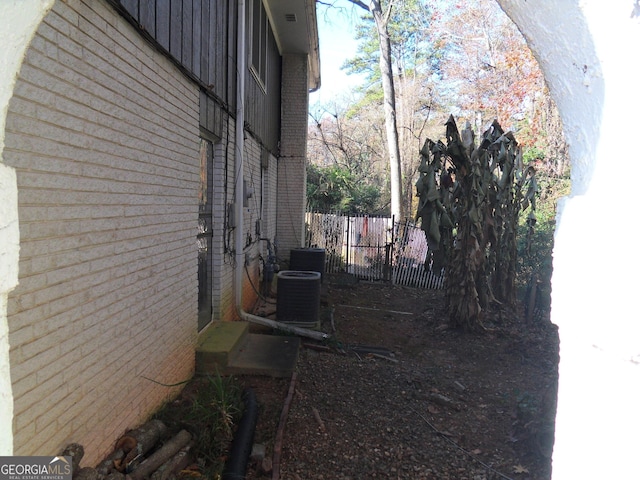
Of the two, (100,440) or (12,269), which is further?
(100,440)

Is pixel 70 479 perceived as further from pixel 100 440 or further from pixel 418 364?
pixel 418 364

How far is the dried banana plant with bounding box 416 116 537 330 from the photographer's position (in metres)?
7.86

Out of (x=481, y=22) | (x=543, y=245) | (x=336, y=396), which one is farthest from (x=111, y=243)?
(x=481, y=22)

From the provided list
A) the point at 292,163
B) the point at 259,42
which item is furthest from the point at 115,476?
the point at 292,163

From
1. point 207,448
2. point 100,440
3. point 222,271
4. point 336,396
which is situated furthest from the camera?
point 222,271

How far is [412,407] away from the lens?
5.02m

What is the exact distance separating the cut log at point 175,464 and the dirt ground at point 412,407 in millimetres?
494

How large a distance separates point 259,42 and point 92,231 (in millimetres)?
7526

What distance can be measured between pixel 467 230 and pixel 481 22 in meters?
20.9

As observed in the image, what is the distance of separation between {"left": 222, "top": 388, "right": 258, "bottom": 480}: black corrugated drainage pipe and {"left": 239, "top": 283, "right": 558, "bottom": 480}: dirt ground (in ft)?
0.48

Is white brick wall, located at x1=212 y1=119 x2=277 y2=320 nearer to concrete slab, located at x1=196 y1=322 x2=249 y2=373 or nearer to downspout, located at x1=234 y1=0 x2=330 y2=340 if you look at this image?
downspout, located at x1=234 y1=0 x2=330 y2=340

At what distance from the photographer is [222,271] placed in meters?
6.27

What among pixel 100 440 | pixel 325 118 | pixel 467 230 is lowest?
pixel 100 440

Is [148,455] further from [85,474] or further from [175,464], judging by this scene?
[85,474]
